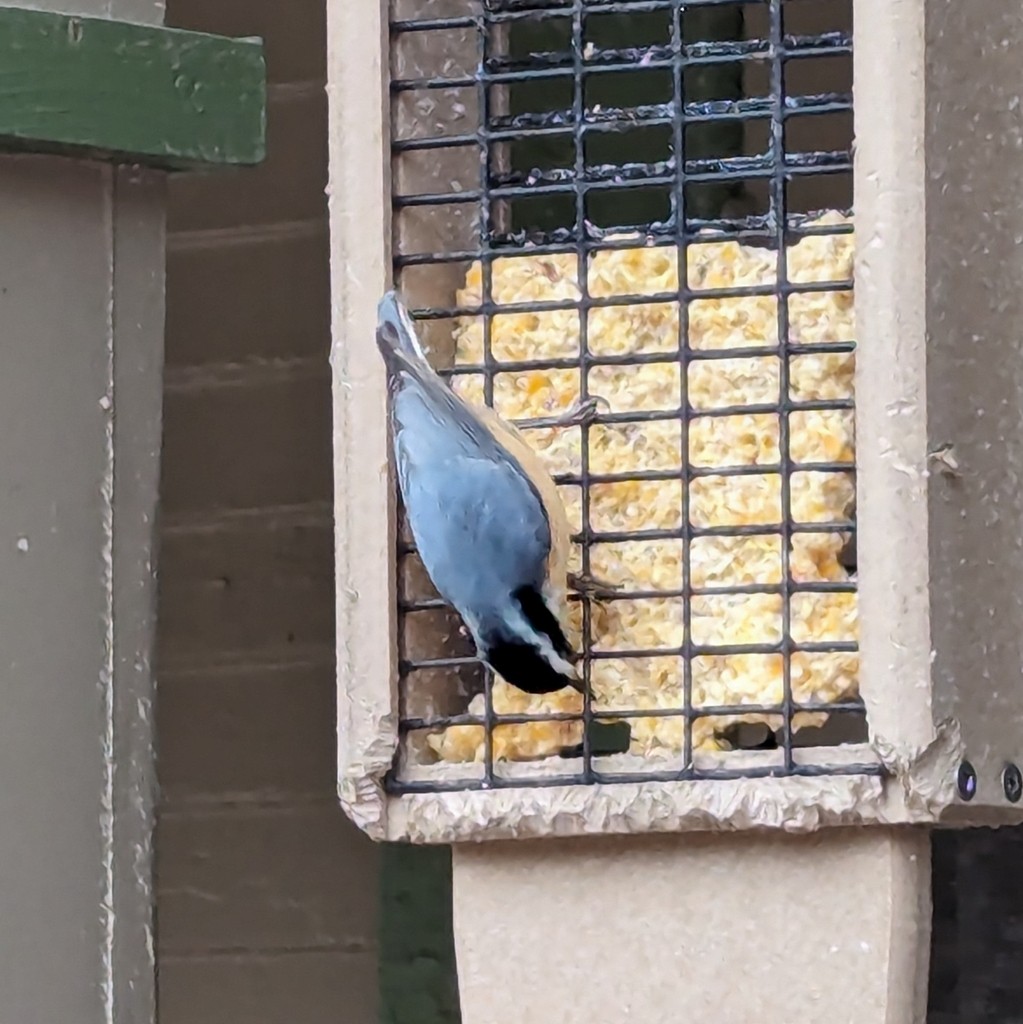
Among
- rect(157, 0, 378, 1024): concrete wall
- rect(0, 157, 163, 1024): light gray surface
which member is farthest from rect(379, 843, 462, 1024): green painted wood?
rect(0, 157, 163, 1024): light gray surface

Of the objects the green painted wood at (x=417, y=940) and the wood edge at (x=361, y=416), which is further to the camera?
the green painted wood at (x=417, y=940)

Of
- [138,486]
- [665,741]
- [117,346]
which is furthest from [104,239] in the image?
[665,741]

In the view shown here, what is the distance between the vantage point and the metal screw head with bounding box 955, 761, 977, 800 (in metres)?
1.47

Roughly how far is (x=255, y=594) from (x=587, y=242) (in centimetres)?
100

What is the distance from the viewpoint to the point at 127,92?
1694 millimetres

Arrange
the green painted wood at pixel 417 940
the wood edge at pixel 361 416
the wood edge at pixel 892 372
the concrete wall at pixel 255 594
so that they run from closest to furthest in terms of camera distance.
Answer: the wood edge at pixel 892 372, the wood edge at pixel 361 416, the green painted wood at pixel 417 940, the concrete wall at pixel 255 594

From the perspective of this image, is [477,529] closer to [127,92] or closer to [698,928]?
[698,928]

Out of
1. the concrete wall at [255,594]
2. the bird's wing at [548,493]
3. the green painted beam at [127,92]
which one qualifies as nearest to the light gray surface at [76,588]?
the green painted beam at [127,92]

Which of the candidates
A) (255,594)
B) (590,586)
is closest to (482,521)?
(590,586)

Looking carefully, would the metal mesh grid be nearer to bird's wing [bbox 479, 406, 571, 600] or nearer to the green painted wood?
bird's wing [bbox 479, 406, 571, 600]

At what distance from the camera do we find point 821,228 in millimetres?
1586

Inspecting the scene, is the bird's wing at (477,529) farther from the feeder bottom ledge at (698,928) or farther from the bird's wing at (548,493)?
the feeder bottom ledge at (698,928)

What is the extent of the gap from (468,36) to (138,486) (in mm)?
437

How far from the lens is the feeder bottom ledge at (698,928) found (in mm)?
1486
